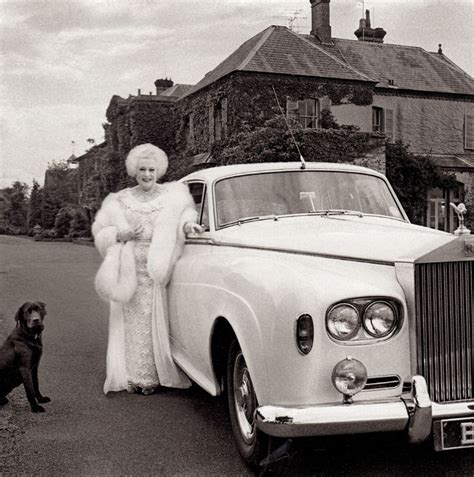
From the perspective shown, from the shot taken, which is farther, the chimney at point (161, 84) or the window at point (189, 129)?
the chimney at point (161, 84)

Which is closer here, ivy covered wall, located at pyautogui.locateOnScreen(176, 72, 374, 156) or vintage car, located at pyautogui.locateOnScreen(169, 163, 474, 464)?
vintage car, located at pyautogui.locateOnScreen(169, 163, 474, 464)

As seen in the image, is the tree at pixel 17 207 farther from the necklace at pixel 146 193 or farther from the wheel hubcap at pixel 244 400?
the wheel hubcap at pixel 244 400

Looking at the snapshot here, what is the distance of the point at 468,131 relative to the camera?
3250 centimetres

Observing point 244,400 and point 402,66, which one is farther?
point 402,66

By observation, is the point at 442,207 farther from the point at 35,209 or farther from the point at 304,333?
the point at 304,333

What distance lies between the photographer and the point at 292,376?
3080mm

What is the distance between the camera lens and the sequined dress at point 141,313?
5.29 metres

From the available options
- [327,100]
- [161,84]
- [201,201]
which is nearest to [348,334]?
[201,201]

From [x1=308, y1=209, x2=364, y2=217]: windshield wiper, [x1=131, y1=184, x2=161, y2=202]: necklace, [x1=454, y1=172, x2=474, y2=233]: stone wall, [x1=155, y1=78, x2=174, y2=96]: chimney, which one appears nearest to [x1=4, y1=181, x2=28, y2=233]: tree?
[x1=155, y1=78, x2=174, y2=96]: chimney

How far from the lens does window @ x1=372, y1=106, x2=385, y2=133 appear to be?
1192 inches

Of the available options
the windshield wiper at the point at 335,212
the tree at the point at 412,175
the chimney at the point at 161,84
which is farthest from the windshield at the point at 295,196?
the chimney at the point at 161,84

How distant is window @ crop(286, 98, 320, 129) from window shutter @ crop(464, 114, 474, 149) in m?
9.57

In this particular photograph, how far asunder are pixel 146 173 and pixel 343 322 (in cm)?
286

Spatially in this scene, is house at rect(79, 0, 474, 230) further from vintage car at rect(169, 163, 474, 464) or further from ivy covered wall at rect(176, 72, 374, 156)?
vintage car at rect(169, 163, 474, 464)
